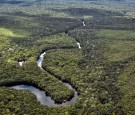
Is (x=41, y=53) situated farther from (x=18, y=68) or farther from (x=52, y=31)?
(x=52, y=31)

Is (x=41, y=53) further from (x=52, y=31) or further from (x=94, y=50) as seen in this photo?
(x=52, y=31)

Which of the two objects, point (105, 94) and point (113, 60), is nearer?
point (105, 94)

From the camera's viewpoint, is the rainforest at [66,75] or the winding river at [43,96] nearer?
the rainforest at [66,75]

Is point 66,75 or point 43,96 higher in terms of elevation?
point 66,75

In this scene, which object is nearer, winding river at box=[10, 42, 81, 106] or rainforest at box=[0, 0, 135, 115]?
rainforest at box=[0, 0, 135, 115]

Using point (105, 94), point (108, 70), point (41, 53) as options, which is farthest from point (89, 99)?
point (41, 53)

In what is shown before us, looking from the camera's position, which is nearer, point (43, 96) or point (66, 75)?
point (43, 96)

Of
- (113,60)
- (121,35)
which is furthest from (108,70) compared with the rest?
(121,35)

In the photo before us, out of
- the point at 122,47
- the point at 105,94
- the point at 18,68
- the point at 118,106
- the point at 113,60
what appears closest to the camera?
the point at 118,106

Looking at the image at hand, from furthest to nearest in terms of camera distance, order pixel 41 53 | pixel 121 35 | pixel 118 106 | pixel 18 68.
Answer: pixel 121 35 → pixel 41 53 → pixel 18 68 → pixel 118 106
